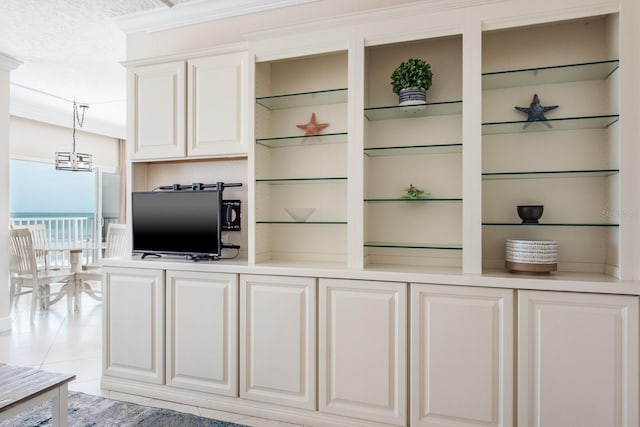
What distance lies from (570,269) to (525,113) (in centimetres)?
93

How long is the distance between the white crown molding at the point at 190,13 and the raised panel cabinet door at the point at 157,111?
1.59 feet

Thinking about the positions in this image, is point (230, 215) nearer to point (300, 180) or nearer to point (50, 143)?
point (300, 180)

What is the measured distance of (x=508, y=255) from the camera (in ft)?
7.55

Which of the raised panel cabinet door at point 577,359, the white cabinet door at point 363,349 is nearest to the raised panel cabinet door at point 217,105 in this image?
the white cabinet door at point 363,349

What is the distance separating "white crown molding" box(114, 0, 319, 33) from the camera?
2955 millimetres

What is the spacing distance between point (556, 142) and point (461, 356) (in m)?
1.33

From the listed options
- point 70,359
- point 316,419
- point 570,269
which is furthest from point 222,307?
point 570,269

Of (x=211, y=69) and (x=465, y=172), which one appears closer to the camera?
(x=465, y=172)

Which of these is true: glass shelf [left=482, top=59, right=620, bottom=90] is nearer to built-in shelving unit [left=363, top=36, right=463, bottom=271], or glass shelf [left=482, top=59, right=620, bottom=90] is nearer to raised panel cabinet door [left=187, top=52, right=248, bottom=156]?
built-in shelving unit [left=363, top=36, right=463, bottom=271]

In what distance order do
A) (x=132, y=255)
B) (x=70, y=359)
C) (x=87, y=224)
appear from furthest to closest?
1. (x=87, y=224)
2. (x=70, y=359)
3. (x=132, y=255)

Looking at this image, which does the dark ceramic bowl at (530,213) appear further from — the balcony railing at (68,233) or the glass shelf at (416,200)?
the balcony railing at (68,233)

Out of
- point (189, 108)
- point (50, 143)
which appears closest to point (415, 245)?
point (189, 108)

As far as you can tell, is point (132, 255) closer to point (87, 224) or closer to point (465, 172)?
point (465, 172)

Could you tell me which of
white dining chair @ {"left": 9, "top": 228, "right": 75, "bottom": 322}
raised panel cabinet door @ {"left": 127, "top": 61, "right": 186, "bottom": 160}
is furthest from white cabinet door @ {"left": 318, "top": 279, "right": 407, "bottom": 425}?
Answer: white dining chair @ {"left": 9, "top": 228, "right": 75, "bottom": 322}
